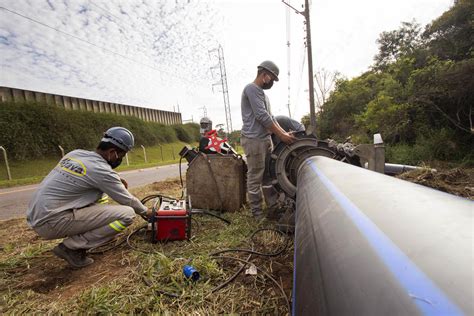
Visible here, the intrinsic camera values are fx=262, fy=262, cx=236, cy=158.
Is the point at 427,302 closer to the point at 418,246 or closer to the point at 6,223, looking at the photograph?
the point at 418,246

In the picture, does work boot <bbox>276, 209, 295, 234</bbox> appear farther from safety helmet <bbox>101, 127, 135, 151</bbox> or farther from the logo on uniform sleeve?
the logo on uniform sleeve

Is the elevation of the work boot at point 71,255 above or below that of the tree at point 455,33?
below

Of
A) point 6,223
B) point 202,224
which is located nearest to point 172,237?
point 202,224

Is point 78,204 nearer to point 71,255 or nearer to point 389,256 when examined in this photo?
point 71,255

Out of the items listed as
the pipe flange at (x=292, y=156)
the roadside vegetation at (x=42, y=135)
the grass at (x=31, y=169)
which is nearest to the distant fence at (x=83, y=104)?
the roadside vegetation at (x=42, y=135)

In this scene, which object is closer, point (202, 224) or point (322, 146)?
point (322, 146)

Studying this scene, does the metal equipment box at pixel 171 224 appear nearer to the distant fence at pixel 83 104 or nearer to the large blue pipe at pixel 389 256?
the large blue pipe at pixel 389 256

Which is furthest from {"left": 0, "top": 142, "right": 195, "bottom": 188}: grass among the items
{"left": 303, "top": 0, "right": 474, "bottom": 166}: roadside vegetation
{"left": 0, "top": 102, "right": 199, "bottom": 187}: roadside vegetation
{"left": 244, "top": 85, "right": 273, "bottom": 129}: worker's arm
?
{"left": 303, "top": 0, "right": 474, "bottom": 166}: roadside vegetation

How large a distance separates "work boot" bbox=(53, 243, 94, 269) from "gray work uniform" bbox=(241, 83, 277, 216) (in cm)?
192

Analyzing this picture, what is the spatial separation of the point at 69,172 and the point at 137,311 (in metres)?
1.38

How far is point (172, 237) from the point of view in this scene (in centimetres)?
266

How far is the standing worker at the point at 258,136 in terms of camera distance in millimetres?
3254

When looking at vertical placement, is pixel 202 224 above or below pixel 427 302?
below

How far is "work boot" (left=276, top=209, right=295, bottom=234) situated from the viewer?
2.72m
